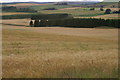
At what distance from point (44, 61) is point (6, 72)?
5.84ft

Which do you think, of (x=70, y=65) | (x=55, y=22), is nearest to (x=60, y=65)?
(x=70, y=65)

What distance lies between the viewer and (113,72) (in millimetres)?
7316

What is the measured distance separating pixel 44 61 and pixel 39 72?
1.37 metres

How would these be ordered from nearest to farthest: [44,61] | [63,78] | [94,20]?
[63,78]
[44,61]
[94,20]

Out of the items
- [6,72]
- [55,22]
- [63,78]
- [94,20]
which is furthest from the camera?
[55,22]

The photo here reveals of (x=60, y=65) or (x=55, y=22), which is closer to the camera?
(x=60, y=65)

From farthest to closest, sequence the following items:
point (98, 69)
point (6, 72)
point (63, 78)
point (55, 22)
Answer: point (55, 22) → point (98, 69) → point (6, 72) → point (63, 78)

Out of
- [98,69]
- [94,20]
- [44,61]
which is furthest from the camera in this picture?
[94,20]

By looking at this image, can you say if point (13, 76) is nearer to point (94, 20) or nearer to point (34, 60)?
point (34, 60)

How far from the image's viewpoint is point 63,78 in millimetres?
6496

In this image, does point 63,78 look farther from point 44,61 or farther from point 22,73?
point 44,61

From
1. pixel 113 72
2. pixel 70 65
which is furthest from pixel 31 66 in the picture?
pixel 113 72

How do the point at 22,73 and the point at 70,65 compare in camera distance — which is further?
the point at 70,65

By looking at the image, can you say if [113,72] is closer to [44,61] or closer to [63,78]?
[63,78]
